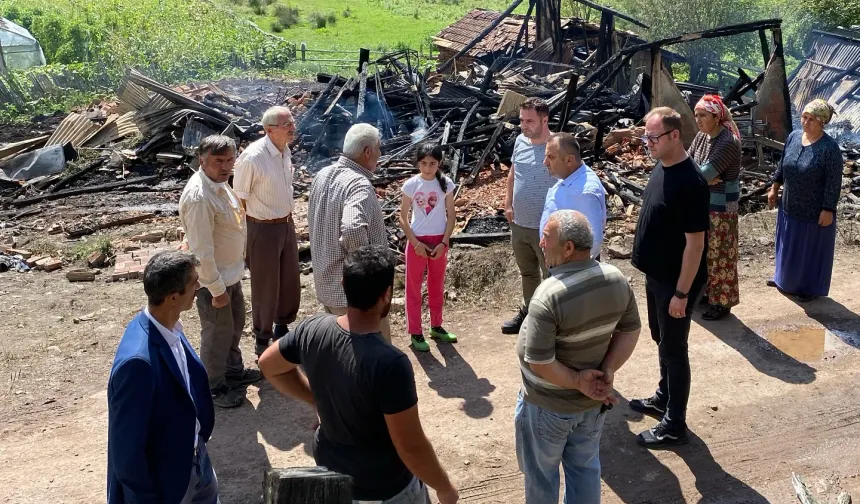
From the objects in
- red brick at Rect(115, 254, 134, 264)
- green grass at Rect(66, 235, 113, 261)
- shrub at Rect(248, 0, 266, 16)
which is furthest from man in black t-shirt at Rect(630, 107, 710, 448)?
shrub at Rect(248, 0, 266, 16)

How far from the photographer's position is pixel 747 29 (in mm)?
11578

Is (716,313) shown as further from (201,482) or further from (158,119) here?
(158,119)

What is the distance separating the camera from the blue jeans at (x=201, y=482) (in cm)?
333

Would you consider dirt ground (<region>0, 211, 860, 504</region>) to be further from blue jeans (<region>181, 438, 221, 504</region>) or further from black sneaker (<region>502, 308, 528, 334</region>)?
blue jeans (<region>181, 438, 221, 504</region>)

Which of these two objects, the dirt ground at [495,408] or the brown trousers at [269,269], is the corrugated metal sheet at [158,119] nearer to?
the dirt ground at [495,408]

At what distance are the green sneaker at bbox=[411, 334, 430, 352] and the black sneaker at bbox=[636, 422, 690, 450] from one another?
1.96 meters

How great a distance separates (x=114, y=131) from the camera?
575 inches

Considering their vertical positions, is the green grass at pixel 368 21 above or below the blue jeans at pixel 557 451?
above

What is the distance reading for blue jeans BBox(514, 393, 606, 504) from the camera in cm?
372

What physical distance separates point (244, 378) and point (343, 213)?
1812 mm

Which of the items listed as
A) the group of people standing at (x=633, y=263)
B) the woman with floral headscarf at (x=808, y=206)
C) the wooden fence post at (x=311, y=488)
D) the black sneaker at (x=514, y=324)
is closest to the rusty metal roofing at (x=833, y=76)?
the woman with floral headscarf at (x=808, y=206)

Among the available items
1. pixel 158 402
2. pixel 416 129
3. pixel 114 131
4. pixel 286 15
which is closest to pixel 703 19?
pixel 416 129

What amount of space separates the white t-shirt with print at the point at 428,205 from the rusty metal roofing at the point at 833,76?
1119 cm

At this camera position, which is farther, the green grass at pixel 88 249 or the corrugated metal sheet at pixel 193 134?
the corrugated metal sheet at pixel 193 134
